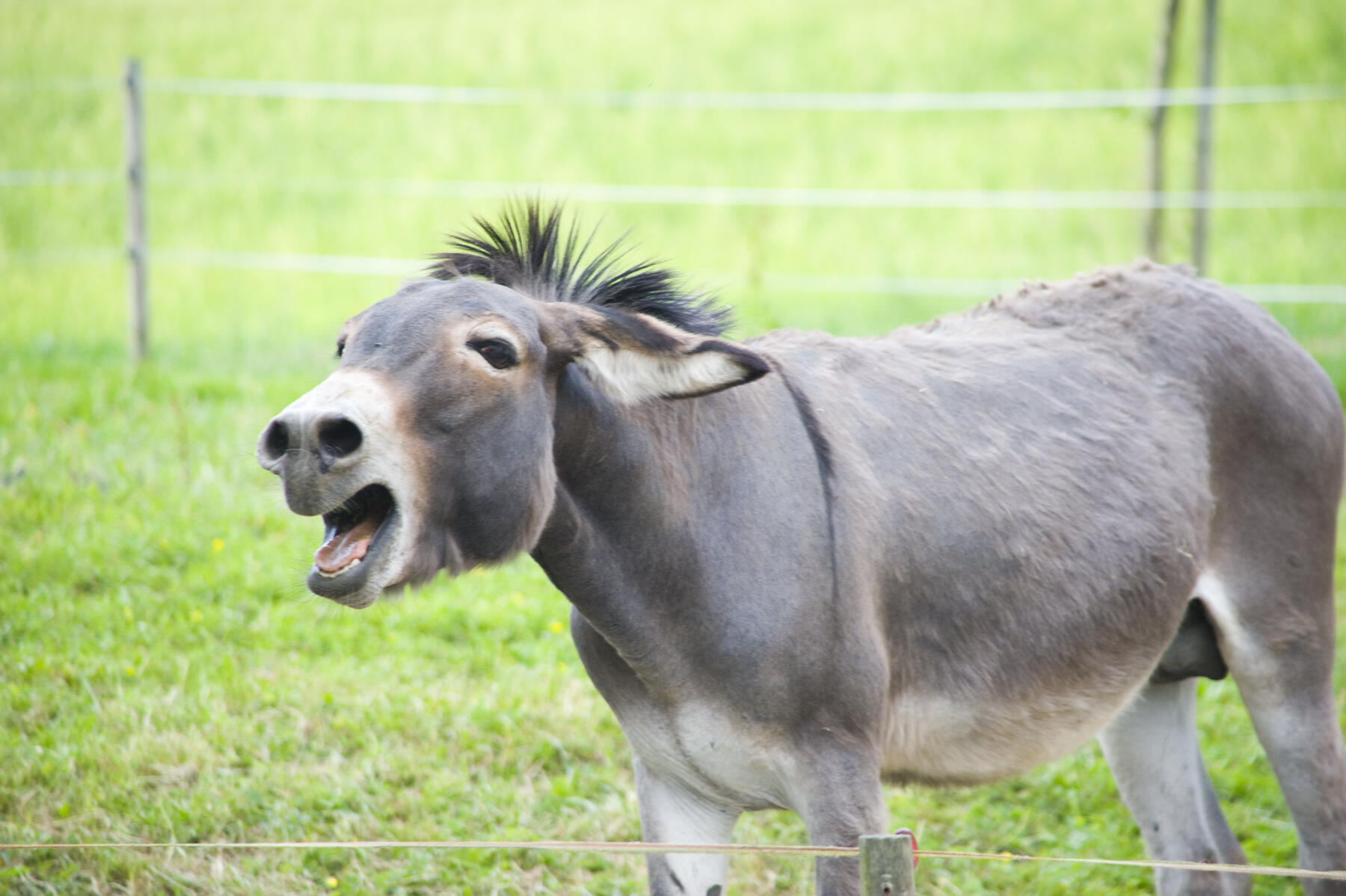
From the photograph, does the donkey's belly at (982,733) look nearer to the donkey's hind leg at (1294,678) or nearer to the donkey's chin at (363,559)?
the donkey's hind leg at (1294,678)

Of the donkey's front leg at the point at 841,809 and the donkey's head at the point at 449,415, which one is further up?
the donkey's head at the point at 449,415

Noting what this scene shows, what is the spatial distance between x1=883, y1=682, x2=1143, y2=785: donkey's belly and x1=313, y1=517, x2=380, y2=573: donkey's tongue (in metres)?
1.22

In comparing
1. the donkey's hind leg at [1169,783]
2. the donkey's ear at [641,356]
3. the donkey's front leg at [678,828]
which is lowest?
the donkey's hind leg at [1169,783]

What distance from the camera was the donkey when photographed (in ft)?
7.16

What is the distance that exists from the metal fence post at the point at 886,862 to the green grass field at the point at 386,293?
1200 millimetres

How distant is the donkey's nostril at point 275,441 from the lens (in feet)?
6.52

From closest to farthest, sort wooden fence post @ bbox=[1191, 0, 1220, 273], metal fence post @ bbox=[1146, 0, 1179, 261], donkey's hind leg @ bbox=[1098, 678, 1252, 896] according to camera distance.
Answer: donkey's hind leg @ bbox=[1098, 678, 1252, 896] → wooden fence post @ bbox=[1191, 0, 1220, 273] → metal fence post @ bbox=[1146, 0, 1179, 261]

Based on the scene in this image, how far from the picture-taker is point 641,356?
234cm

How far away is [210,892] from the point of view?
3.45 m

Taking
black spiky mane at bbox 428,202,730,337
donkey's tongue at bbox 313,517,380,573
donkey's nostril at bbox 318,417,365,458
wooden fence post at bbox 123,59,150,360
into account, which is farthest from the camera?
wooden fence post at bbox 123,59,150,360

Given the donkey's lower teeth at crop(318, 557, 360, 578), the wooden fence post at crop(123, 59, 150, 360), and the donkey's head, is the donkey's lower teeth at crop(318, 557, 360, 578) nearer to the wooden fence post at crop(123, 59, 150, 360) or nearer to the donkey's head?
the donkey's head

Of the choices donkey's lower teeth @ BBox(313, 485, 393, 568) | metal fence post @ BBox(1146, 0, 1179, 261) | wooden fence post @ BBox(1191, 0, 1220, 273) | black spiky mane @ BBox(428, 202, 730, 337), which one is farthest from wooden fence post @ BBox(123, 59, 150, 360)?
wooden fence post @ BBox(1191, 0, 1220, 273)

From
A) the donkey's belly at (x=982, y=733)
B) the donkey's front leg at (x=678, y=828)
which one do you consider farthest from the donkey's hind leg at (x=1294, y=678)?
the donkey's front leg at (x=678, y=828)

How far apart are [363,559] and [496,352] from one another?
17.5 inches
